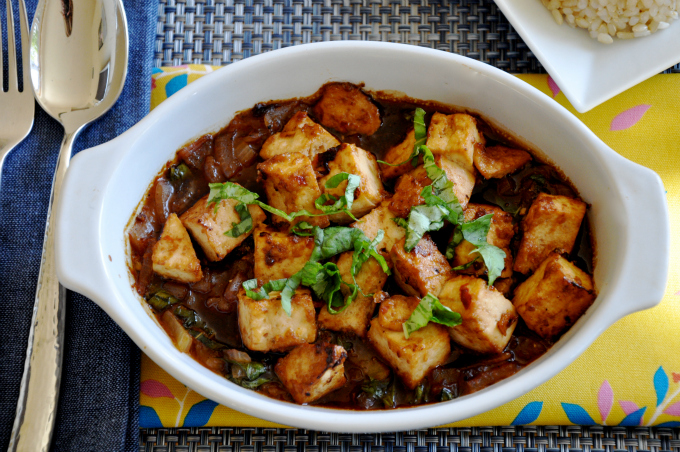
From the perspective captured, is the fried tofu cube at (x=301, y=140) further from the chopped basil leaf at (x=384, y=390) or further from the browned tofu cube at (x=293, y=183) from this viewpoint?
the chopped basil leaf at (x=384, y=390)

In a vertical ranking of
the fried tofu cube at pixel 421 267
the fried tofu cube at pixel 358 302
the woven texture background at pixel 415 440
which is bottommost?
the woven texture background at pixel 415 440

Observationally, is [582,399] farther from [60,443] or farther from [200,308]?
[60,443]

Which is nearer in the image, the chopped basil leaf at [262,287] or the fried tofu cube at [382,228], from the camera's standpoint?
the chopped basil leaf at [262,287]

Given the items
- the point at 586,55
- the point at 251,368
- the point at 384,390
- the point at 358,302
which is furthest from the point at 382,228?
the point at 586,55

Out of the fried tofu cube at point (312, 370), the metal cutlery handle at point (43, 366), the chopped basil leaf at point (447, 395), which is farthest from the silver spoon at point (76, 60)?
the chopped basil leaf at point (447, 395)

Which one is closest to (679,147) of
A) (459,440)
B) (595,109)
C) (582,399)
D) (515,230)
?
(595,109)

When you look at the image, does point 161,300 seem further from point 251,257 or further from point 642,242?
point 642,242

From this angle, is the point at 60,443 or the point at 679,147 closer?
the point at 60,443
